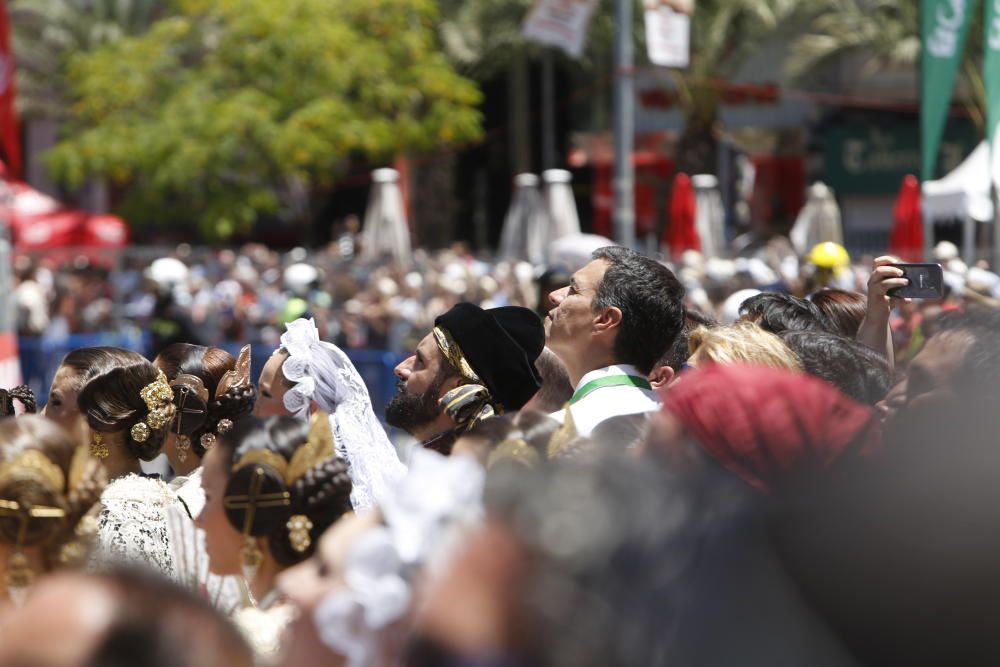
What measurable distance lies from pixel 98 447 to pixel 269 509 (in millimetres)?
1477

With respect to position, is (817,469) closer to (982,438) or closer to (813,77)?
(982,438)

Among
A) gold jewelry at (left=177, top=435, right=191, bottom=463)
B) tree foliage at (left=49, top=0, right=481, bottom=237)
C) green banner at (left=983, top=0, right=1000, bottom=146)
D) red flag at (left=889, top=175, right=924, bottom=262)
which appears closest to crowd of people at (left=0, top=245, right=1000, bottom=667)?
gold jewelry at (left=177, top=435, right=191, bottom=463)

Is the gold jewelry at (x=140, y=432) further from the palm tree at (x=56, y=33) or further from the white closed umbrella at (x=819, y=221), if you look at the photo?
the palm tree at (x=56, y=33)

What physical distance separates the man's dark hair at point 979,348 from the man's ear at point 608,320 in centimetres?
98

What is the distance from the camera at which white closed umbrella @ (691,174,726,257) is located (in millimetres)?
22328

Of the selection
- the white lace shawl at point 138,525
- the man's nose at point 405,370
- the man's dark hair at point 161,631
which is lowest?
the white lace shawl at point 138,525

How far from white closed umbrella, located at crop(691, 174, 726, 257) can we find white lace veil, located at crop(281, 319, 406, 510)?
17874mm

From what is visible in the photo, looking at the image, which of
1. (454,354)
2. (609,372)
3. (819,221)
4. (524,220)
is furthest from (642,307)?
(524,220)

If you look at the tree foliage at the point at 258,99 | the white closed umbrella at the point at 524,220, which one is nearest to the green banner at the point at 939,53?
the white closed umbrella at the point at 524,220

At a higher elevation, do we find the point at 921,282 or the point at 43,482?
the point at 43,482

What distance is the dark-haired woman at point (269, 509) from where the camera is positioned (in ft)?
9.50

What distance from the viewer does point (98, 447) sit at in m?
4.20

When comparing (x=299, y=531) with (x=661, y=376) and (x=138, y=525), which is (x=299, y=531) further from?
(x=661, y=376)

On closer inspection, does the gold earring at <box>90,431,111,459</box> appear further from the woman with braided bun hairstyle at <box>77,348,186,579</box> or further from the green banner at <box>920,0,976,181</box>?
the green banner at <box>920,0,976,181</box>
